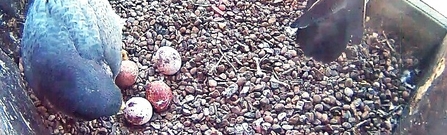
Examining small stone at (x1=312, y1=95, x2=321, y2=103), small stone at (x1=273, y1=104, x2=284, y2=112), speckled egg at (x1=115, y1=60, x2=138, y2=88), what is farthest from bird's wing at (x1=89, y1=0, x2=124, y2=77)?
small stone at (x1=312, y1=95, x2=321, y2=103)

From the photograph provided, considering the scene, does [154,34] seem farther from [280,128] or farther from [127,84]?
[280,128]

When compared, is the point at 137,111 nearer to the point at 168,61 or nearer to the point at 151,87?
the point at 151,87

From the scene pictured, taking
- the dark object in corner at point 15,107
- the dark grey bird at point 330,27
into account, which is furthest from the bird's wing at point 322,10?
the dark object in corner at point 15,107

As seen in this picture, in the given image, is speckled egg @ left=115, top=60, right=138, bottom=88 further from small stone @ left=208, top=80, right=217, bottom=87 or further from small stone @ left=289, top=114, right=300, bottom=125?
small stone @ left=289, top=114, right=300, bottom=125

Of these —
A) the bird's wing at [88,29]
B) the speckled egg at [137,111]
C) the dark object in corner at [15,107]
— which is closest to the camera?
the dark object in corner at [15,107]

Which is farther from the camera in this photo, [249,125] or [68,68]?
[249,125]

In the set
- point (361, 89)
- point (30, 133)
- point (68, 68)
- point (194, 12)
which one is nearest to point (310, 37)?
point (361, 89)

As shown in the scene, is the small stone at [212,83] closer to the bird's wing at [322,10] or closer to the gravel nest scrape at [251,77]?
the gravel nest scrape at [251,77]
